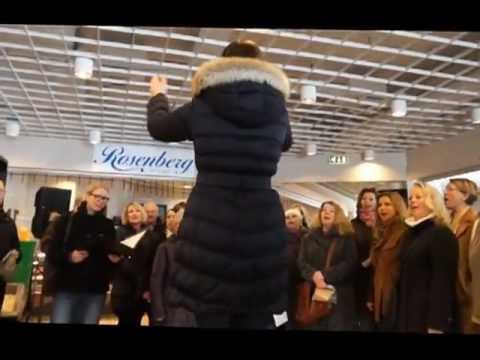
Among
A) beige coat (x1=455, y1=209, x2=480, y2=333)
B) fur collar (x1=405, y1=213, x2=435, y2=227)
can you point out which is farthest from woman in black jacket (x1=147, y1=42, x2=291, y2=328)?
beige coat (x1=455, y1=209, x2=480, y2=333)

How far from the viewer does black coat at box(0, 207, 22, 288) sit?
5.65 ft

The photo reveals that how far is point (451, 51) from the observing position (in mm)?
2645

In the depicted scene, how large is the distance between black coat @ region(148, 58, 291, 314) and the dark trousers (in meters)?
0.02

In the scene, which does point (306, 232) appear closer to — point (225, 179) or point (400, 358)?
point (400, 358)

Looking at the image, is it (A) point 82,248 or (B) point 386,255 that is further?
(A) point 82,248

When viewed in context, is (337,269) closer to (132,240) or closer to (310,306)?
(310,306)

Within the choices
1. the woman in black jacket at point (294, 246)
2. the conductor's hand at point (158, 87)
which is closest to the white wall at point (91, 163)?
the woman in black jacket at point (294, 246)

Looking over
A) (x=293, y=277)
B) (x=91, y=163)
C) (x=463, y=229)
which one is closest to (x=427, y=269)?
(x=463, y=229)

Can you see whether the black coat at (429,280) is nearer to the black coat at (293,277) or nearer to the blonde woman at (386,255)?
the blonde woman at (386,255)

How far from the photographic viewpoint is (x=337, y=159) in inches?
200

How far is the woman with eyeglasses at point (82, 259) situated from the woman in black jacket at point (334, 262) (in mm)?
866

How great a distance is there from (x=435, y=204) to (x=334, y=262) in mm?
468

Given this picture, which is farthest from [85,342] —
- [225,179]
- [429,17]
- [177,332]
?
[429,17]

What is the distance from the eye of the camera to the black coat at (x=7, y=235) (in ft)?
5.65
